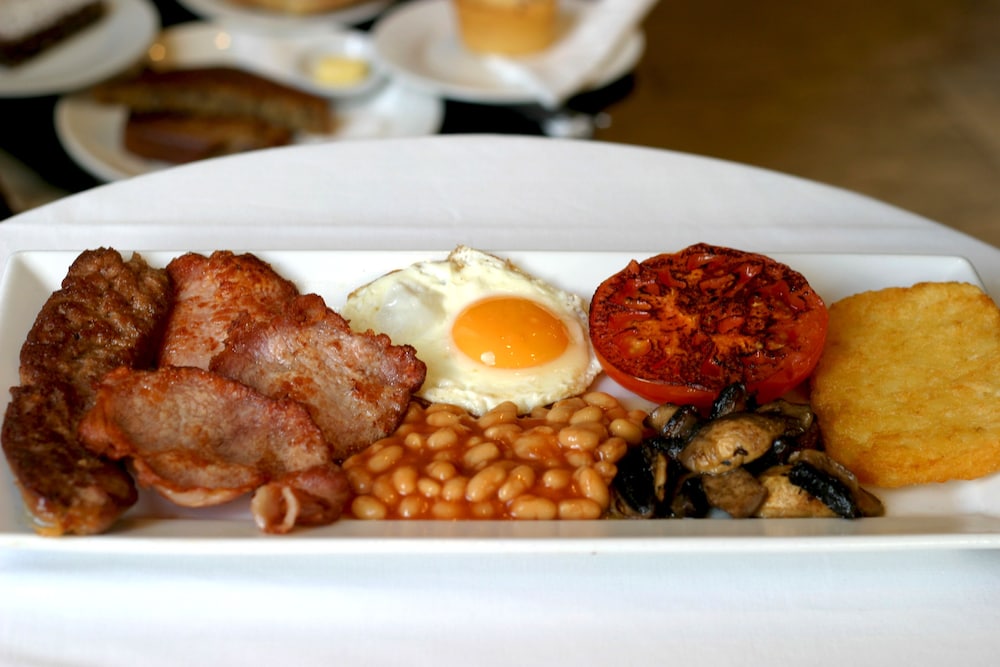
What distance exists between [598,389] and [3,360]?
1.30 metres

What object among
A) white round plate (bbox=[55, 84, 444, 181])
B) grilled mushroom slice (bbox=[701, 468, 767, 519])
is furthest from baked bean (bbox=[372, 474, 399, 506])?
white round plate (bbox=[55, 84, 444, 181])

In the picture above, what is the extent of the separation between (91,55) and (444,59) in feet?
5.14

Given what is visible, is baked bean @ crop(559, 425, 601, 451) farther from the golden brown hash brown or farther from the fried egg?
the golden brown hash brown

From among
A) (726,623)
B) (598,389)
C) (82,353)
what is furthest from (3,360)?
(726,623)

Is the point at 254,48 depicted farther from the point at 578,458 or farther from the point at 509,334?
the point at 578,458

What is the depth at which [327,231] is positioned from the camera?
2.86m

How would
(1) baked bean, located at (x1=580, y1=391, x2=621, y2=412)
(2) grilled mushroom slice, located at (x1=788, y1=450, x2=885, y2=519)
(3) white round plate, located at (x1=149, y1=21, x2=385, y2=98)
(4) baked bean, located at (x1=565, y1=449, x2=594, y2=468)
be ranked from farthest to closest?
(3) white round plate, located at (x1=149, y1=21, x2=385, y2=98), (1) baked bean, located at (x1=580, y1=391, x2=621, y2=412), (4) baked bean, located at (x1=565, y1=449, x2=594, y2=468), (2) grilled mushroom slice, located at (x1=788, y1=450, x2=885, y2=519)

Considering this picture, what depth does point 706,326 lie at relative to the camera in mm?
2283

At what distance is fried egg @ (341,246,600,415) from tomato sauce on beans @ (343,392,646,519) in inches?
3.9

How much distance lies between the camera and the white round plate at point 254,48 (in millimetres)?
4762

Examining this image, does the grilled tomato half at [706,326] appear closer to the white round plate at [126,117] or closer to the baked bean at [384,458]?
the baked bean at [384,458]

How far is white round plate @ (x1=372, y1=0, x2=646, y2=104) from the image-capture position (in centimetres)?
408

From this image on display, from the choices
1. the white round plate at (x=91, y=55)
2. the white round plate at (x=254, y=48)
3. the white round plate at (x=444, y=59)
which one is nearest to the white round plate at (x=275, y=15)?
the white round plate at (x=254, y=48)

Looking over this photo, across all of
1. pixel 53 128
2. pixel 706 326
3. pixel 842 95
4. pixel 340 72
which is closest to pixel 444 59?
pixel 340 72
